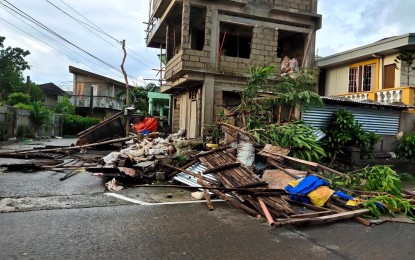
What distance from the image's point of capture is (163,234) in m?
4.70

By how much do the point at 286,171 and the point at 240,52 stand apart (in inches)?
422

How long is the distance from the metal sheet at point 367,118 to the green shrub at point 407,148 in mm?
659

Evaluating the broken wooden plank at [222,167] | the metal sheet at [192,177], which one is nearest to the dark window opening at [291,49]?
the metal sheet at [192,177]

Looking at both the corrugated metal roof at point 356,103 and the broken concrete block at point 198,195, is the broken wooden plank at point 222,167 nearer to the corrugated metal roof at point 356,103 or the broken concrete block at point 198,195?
the broken concrete block at point 198,195

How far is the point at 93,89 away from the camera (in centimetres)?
4316

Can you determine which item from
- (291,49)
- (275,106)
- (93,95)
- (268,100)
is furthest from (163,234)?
(93,95)

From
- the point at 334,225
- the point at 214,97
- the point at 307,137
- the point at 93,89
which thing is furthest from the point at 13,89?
the point at 334,225

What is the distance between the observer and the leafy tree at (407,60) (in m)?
Answer: 15.0

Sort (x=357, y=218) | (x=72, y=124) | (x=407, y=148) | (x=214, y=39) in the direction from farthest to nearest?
1. (x=72, y=124)
2. (x=214, y=39)
3. (x=407, y=148)
4. (x=357, y=218)

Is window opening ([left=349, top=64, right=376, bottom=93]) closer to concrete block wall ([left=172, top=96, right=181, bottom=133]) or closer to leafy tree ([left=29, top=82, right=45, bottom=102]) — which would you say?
concrete block wall ([left=172, top=96, right=181, bottom=133])

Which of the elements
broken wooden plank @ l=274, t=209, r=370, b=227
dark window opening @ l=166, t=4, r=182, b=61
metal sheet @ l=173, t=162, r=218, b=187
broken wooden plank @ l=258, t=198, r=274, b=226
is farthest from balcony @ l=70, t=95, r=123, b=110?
broken wooden plank @ l=274, t=209, r=370, b=227

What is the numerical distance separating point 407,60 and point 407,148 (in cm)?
522

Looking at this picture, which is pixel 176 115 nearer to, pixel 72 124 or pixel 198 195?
pixel 198 195

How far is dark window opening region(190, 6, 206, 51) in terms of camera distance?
47.8 feet
